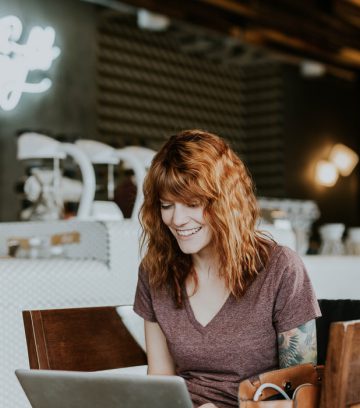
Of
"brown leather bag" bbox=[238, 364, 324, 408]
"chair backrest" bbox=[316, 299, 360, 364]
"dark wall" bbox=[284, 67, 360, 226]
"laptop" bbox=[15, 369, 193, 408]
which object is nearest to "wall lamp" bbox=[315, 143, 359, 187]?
"dark wall" bbox=[284, 67, 360, 226]

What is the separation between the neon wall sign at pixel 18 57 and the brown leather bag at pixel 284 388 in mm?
4898

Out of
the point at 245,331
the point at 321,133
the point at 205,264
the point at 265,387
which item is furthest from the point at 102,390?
the point at 321,133

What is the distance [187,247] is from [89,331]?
0.33 meters

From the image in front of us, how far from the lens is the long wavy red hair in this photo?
1.74 meters

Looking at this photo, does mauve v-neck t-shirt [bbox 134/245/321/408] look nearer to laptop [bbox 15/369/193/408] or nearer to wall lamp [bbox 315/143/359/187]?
laptop [bbox 15/369/193/408]

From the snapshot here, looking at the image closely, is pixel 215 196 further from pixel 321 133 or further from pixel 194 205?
pixel 321 133

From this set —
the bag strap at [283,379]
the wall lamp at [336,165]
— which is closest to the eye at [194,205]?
the bag strap at [283,379]

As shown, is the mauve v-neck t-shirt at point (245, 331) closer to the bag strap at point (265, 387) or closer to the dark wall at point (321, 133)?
the bag strap at point (265, 387)

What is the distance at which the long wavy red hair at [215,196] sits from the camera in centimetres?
174

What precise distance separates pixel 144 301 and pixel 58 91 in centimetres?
554

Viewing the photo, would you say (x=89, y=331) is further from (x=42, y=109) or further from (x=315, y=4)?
(x=315, y=4)

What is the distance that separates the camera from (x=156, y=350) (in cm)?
189

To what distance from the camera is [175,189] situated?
1736 millimetres

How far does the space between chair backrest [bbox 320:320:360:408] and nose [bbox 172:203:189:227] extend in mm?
557
